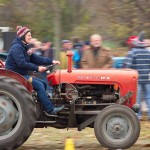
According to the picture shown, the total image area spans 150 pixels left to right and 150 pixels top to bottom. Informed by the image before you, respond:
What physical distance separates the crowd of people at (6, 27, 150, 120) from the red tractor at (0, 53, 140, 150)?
0.63 ft

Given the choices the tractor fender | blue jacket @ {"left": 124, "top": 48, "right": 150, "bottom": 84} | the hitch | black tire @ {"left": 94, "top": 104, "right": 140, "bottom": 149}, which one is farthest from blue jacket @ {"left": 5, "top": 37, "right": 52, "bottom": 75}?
blue jacket @ {"left": 124, "top": 48, "right": 150, "bottom": 84}

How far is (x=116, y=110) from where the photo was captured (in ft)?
27.2

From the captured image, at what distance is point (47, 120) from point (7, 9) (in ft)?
75.8

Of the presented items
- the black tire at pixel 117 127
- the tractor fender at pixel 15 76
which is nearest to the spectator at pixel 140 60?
the black tire at pixel 117 127

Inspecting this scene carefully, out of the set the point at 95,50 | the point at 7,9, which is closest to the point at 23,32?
the point at 95,50

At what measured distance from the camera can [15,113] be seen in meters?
7.98

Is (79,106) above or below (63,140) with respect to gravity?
above

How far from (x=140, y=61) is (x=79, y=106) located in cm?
325

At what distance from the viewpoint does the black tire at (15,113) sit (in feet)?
25.9

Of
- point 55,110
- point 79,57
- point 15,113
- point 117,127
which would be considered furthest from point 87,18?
point 15,113

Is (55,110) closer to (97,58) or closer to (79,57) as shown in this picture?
(97,58)

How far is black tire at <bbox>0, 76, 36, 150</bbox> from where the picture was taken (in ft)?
25.9

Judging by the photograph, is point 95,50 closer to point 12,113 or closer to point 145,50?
point 145,50

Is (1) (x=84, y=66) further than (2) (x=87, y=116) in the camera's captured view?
Yes
